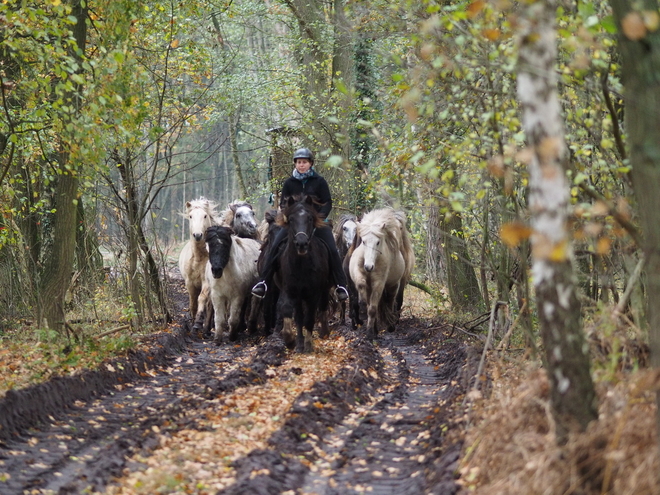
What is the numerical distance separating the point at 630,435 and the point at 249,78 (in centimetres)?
2541

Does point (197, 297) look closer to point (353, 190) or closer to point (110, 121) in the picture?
point (110, 121)

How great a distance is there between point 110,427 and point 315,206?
18.4 ft

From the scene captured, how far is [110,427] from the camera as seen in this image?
25.3 feet

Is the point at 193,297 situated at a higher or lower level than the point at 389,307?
higher

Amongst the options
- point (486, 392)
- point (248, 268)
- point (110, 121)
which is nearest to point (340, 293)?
point (248, 268)

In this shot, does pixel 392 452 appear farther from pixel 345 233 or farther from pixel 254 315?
pixel 345 233

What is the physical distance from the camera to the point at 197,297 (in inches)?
639

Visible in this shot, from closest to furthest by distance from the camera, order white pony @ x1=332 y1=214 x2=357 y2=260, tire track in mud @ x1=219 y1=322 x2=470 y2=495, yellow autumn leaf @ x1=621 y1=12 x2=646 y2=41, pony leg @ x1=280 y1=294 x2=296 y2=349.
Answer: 1. yellow autumn leaf @ x1=621 y1=12 x2=646 y2=41
2. tire track in mud @ x1=219 y1=322 x2=470 y2=495
3. pony leg @ x1=280 y1=294 x2=296 y2=349
4. white pony @ x1=332 y1=214 x2=357 y2=260

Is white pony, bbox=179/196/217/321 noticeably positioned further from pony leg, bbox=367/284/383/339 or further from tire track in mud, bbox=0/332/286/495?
tire track in mud, bbox=0/332/286/495

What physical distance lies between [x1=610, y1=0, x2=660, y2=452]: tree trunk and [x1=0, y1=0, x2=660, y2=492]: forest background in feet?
0.06

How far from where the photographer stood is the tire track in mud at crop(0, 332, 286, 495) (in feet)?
20.2

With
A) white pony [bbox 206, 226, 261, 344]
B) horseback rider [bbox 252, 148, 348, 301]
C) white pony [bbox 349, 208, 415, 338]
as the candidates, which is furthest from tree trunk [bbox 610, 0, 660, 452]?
white pony [bbox 206, 226, 261, 344]

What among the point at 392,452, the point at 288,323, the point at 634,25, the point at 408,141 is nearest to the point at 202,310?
the point at 288,323

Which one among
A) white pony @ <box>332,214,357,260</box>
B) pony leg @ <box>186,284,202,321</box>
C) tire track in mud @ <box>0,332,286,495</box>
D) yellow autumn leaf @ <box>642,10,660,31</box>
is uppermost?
yellow autumn leaf @ <box>642,10,660,31</box>
